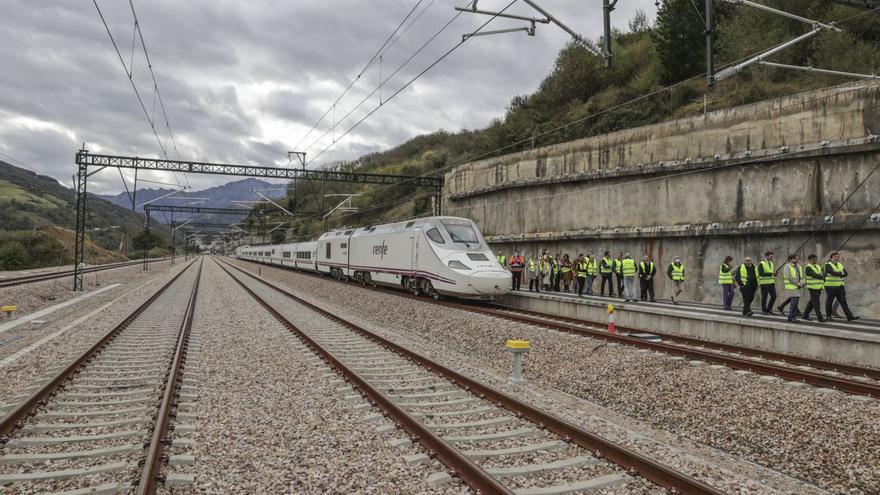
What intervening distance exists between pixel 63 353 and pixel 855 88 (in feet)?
68.1

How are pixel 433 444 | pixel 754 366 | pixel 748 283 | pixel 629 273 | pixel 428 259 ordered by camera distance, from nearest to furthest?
pixel 433 444
pixel 754 366
pixel 748 283
pixel 629 273
pixel 428 259

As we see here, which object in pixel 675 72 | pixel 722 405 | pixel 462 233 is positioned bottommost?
pixel 722 405

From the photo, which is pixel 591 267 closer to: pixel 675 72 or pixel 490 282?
pixel 490 282

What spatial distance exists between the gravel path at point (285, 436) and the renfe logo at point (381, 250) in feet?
42.4

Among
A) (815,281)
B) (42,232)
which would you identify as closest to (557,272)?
(815,281)

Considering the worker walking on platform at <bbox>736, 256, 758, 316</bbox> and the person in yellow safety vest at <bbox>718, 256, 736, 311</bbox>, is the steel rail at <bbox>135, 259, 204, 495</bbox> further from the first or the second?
the person in yellow safety vest at <bbox>718, 256, 736, 311</bbox>

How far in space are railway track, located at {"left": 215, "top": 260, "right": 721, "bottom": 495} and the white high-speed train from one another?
798 centimetres

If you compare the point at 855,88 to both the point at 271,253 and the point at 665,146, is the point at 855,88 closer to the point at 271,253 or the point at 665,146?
the point at 665,146

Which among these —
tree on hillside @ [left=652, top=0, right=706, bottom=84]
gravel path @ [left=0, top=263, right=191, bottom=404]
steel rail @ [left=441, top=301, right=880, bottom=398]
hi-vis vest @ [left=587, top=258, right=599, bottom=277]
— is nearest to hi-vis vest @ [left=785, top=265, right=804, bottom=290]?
steel rail @ [left=441, top=301, right=880, bottom=398]

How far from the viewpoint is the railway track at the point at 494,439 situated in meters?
4.70

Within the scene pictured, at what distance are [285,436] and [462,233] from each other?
1387 centimetres

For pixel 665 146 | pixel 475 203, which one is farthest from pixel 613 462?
pixel 475 203

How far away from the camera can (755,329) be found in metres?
11.8

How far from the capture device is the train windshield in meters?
19.0
